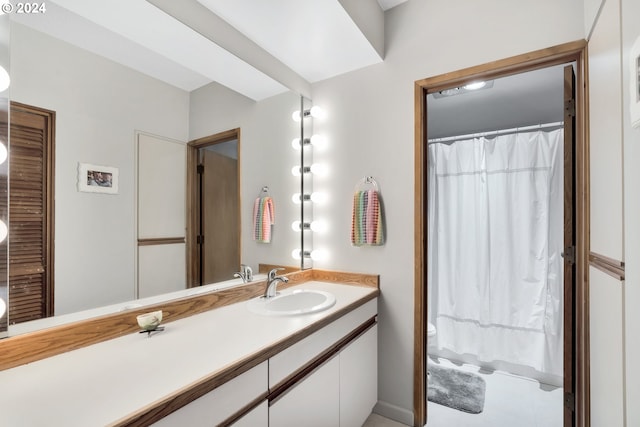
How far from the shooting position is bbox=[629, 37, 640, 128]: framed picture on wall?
690 millimetres

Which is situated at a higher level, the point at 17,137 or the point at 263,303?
the point at 17,137

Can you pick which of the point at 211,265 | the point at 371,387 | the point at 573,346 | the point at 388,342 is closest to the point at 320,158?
the point at 211,265

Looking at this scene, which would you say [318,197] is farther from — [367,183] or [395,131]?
[395,131]

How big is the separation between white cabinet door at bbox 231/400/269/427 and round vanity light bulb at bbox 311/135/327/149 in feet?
5.13

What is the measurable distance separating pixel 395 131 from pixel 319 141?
1.76 ft

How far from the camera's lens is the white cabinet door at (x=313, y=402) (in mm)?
1091

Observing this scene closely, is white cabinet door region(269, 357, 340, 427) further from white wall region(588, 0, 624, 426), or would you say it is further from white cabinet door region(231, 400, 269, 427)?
white wall region(588, 0, 624, 426)

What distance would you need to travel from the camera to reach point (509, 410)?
1950 mm

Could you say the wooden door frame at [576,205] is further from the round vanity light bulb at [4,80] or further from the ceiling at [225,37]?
the round vanity light bulb at [4,80]

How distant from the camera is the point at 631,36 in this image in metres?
0.76

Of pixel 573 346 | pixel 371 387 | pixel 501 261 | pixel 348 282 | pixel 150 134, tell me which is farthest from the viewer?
pixel 501 261

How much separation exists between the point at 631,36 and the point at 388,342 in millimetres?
1708

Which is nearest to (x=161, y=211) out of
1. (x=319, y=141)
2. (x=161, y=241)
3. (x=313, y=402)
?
(x=161, y=241)

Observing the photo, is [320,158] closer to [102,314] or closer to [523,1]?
[523,1]
